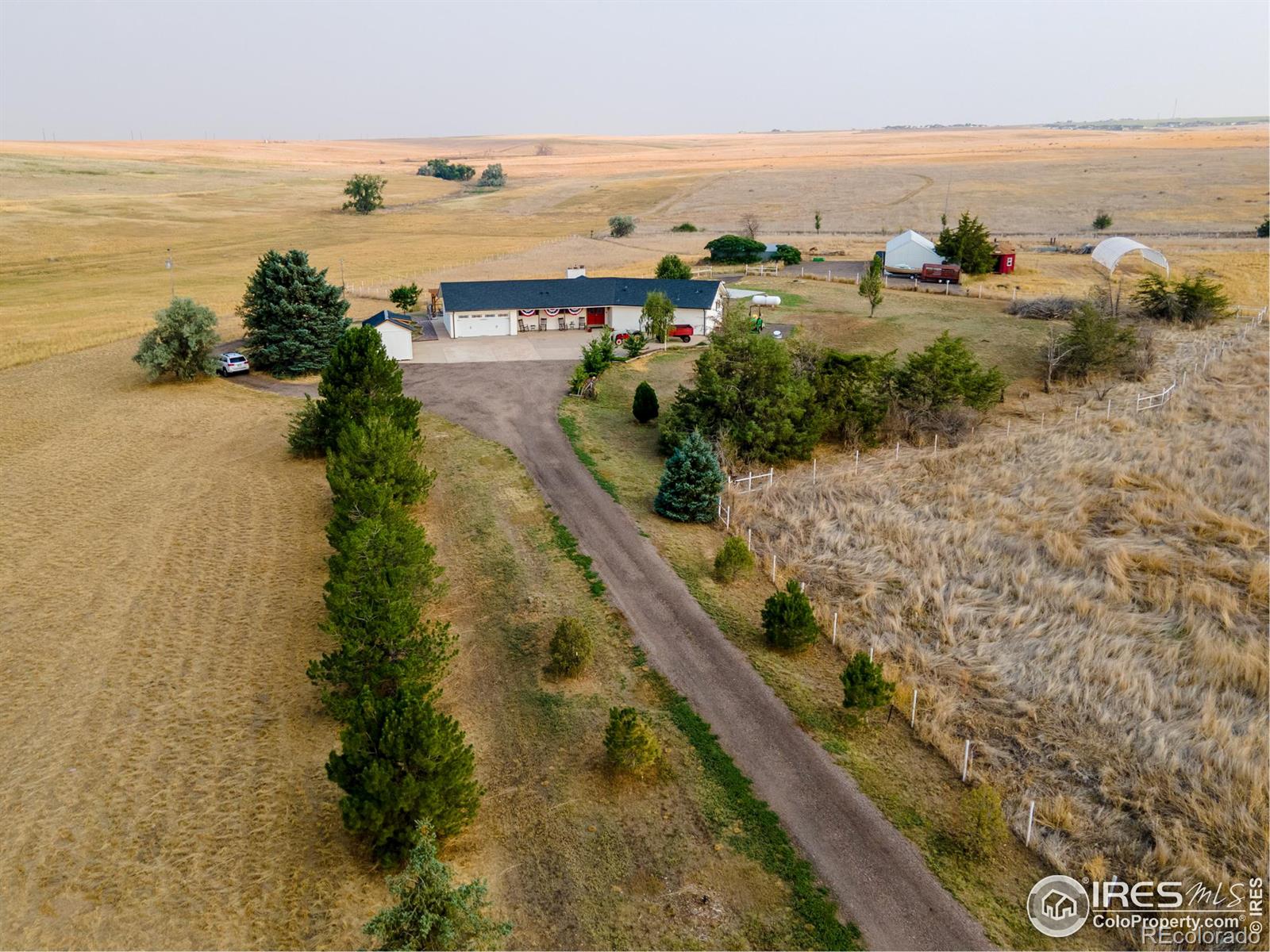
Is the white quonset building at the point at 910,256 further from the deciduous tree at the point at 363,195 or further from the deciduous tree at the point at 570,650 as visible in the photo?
the deciduous tree at the point at 363,195

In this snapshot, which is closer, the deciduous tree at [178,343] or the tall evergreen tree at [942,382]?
the tall evergreen tree at [942,382]

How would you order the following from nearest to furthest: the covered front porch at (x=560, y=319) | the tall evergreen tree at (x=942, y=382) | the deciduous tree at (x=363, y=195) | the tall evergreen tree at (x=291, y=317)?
the tall evergreen tree at (x=942, y=382), the tall evergreen tree at (x=291, y=317), the covered front porch at (x=560, y=319), the deciduous tree at (x=363, y=195)

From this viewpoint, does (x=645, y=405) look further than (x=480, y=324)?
No

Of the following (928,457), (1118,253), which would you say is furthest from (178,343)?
(1118,253)

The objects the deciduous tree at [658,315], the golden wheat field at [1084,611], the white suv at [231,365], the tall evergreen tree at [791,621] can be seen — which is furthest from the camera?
the deciduous tree at [658,315]

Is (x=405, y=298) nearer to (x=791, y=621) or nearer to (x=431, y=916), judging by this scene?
(x=791, y=621)

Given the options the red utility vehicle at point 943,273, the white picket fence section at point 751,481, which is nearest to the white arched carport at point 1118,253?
the red utility vehicle at point 943,273

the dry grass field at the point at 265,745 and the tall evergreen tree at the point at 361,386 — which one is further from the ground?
the tall evergreen tree at the point at 361,386

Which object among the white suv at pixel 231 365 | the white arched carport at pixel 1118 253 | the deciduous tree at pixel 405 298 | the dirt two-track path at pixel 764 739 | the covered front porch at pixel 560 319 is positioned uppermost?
the white arched carport at pixel 1118 253
